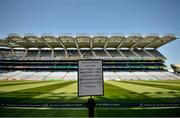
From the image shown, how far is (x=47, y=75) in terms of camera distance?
211ft

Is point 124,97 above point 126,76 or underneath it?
underneath

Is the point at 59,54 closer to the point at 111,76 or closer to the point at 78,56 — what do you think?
the point at 78,56

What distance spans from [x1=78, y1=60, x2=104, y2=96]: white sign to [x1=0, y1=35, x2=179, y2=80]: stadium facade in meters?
56.3

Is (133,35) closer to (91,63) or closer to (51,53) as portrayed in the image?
(51,53)

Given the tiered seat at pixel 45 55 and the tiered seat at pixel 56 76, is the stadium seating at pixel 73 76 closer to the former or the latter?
the tiered seat at pixel 56 76

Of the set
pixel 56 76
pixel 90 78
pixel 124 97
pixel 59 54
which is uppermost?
pixel 59 54

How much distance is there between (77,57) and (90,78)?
224 feet

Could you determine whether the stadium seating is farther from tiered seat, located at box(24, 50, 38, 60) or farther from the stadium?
tiered seat, located at box(24, 50, 38, 60)

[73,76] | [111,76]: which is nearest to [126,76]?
[111,76]

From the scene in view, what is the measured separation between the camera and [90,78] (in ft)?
16.3

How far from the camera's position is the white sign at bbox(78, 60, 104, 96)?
192 inches

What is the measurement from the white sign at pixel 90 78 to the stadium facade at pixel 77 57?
56.3m

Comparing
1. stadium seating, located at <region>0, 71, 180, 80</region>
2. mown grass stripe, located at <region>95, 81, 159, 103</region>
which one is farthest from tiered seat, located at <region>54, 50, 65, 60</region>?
mown grass stripe, located at <region>95, 81, 159, 103</region>

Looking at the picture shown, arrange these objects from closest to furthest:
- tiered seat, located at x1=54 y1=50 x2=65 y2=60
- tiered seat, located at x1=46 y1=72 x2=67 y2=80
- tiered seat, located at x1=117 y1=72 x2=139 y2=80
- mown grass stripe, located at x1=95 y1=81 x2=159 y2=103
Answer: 1. mown grass stripe, located at x1=95 y1=81 x2=159 y2=103
2. tiered seat, located at x1=117 y1=72 x2=139 y2=80
3. tiered seat, located at x1=46 y1=72 x2=67 y2=80
4. tiered seat, located at x1=54 y1=50 x2=65 y2=60
